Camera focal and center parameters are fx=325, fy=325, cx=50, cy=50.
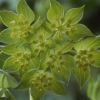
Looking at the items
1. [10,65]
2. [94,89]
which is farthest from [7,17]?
[94,89]

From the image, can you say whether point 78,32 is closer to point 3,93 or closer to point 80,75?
point 80,75

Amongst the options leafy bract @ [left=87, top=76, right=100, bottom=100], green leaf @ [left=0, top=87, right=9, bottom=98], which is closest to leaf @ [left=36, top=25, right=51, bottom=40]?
green leaf @ [left=0, top=87, right=9, bottom=98]

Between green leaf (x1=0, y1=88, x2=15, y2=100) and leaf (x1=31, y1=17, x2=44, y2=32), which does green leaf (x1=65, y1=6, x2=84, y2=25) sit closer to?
leaf (x1=31, y1=17, x2=44, y2=32)

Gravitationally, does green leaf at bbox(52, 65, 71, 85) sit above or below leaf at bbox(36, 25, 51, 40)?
below

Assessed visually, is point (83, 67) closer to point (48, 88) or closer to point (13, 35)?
point (48, 88)

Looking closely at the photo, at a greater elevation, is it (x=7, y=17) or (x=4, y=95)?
(x=7, y=17)

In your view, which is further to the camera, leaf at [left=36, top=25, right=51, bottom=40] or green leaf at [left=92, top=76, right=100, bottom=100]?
green leaf at [left=92, top=76, right=100, bottom=100]

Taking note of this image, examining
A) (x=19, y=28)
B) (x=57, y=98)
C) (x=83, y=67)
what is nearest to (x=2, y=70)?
(x=19, y=28)
